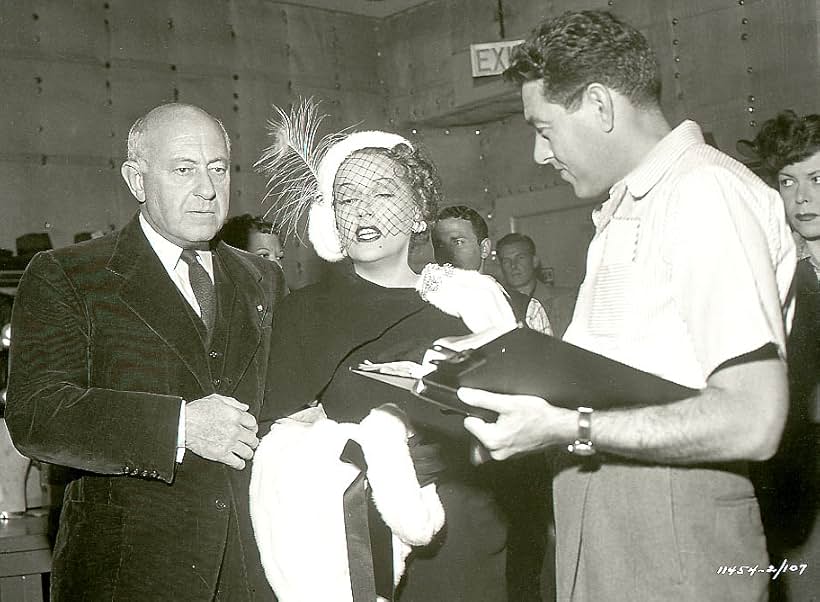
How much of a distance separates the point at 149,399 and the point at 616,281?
119 centimetres

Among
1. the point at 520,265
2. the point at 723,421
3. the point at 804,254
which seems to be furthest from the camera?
the point at 520,265

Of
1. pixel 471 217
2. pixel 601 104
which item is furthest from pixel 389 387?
pixel 471 217

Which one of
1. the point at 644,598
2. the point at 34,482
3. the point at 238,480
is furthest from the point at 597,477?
the point at 34,482

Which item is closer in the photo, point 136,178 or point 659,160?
point 659,160

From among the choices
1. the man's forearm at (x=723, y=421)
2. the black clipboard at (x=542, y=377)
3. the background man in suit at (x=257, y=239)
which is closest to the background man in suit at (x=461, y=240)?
the background man in suit at (x=257, y=239)

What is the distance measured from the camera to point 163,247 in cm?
245

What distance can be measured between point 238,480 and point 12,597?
1.46m

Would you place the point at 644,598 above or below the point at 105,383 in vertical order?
below

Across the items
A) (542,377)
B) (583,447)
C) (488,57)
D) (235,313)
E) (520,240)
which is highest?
(488,57)

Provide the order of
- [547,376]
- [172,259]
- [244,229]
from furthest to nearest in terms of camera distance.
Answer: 1. [244,229]
2. [172,259]
3. [547,376]

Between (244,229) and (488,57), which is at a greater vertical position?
(488,57)

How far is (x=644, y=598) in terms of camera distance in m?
1.58

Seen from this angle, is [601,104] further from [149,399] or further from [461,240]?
[461,240]

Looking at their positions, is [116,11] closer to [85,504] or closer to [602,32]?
[85,504]
